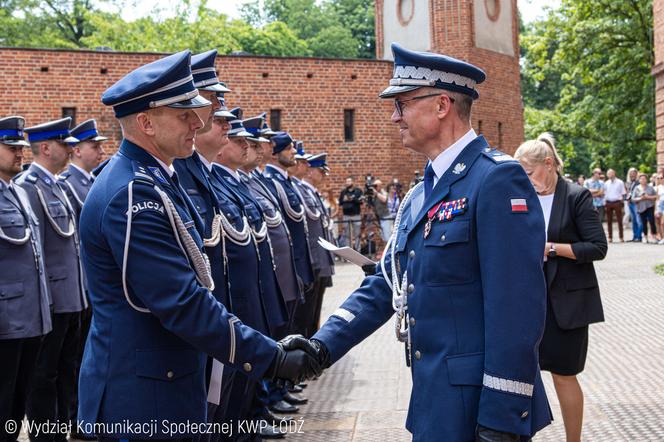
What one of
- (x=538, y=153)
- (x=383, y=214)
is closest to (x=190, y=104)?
(x=538, y=153)

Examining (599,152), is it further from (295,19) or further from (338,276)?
(295,19)

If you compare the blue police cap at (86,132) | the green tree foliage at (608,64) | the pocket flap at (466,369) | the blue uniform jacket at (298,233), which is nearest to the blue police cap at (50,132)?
the blue police cap at (86,132)

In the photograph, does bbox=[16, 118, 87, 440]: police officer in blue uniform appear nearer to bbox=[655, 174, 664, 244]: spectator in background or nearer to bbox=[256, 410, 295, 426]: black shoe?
bbox=[256, 410, 295, 426]: black shoe

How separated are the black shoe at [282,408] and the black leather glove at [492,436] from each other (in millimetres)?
4379

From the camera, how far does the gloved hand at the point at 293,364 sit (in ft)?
11.5

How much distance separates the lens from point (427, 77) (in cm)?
346

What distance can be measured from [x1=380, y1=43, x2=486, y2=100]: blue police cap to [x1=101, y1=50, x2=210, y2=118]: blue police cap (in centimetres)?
80

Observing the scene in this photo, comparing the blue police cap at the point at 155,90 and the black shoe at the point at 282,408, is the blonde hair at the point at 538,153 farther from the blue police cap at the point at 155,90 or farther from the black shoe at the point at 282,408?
the black shoe at the point at 282,408

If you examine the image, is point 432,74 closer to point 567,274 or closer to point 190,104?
point 190,104

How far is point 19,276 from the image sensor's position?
559cm

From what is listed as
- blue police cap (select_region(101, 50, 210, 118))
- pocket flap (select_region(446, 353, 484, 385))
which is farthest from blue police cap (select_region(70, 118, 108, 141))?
pocket flap (select_region(446, 353, 484, 385))

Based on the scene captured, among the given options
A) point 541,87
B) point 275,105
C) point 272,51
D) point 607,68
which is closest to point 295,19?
point 272,51

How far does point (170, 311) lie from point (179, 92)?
0.91m

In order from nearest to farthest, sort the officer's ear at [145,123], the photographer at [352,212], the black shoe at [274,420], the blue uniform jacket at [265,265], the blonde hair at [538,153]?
1. the officer's ear at [145,123]
2. the blonde hair at [538,153]
3. the blue uniform jacket at [265,265]
4. the black shoe at [274,420]
5. the photographer at [352,212]
